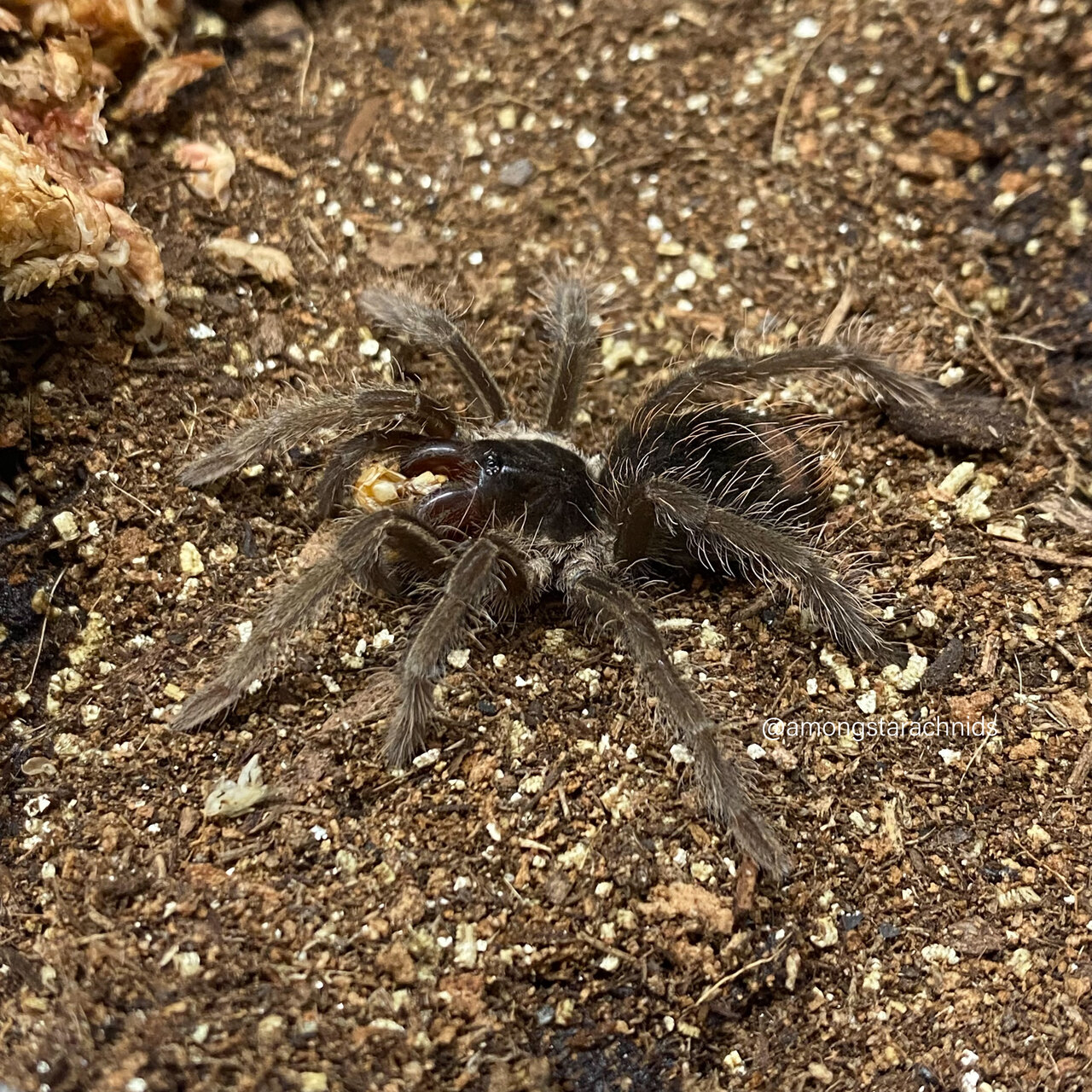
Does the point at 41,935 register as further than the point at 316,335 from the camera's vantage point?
No

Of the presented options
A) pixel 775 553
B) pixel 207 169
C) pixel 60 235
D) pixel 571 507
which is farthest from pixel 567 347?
pixel 60 235

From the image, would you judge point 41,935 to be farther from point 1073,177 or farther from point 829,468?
point 1073,177

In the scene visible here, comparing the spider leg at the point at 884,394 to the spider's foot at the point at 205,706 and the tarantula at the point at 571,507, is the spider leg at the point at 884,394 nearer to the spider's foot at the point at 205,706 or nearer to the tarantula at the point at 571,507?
the tarantula at the point at 571,507

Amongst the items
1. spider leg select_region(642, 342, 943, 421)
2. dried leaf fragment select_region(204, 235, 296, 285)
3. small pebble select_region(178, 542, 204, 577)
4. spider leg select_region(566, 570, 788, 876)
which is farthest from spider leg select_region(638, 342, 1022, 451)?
small pebble select_region(178, 542, 204, 577)

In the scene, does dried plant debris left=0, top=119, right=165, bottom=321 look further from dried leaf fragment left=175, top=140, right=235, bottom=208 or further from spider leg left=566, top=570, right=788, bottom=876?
spider leg left=566, top=570, right=788, bottom=876

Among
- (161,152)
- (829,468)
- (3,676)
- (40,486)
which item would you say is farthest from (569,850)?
(161,152)

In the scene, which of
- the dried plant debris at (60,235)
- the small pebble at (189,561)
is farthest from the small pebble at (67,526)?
the dried plant debris at (60,235)
